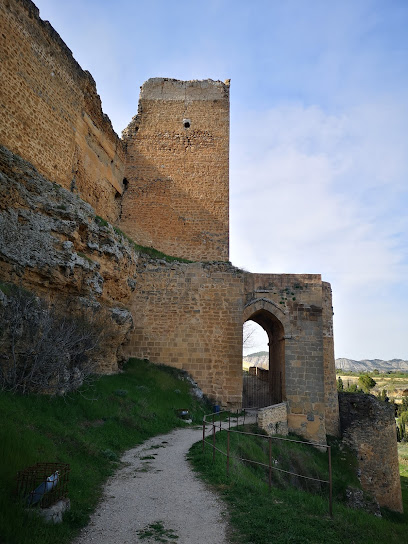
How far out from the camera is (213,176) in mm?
18328

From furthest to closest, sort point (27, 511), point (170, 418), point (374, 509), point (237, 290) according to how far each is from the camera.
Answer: point (237, 290)
point (374, 509)
point (170, 418)
point (27, 511)

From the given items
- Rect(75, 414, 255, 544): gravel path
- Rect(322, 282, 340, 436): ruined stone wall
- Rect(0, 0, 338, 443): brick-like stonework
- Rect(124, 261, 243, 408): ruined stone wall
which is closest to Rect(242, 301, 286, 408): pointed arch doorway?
Rect(0, 0, 338, 443): brick-like stonework

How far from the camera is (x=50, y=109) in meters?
12.4

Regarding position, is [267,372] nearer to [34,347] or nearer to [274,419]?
[274,419]

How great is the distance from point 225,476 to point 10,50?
39.9 feet

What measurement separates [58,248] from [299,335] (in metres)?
9.48

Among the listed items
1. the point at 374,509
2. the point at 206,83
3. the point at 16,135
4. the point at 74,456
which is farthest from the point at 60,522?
the point at 206,83

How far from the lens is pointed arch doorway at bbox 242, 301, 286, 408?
14.8 m

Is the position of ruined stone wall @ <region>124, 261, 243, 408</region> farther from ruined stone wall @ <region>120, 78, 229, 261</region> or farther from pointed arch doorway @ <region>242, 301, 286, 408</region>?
ruined stone wall @ <region>120, 78, 229, 261</region>

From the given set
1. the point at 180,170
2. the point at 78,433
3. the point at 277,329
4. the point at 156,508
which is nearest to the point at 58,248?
the point at 78,433

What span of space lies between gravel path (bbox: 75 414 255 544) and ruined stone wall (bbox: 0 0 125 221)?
30.3ft

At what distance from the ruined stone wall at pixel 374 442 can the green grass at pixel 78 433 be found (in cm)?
747

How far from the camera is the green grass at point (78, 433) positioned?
3611mm

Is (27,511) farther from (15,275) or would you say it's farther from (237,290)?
(237,290)
